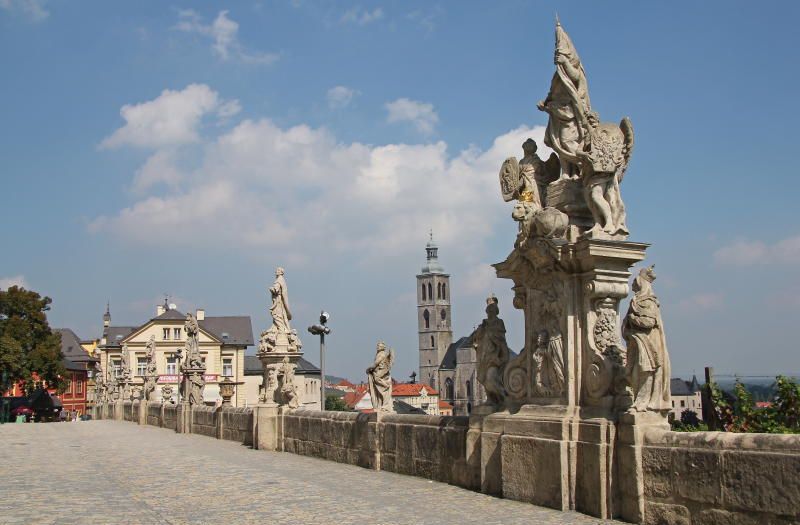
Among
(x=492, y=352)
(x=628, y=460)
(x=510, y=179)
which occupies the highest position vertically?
(x=510, y=179)

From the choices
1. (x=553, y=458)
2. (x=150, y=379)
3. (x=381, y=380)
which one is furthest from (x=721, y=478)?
(x=150, y=379)

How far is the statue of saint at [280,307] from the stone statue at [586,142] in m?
11.2

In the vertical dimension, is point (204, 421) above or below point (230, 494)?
below

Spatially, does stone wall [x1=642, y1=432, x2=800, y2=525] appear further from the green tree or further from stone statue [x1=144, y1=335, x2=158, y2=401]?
the green tree

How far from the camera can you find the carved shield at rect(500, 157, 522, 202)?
9.83 meters

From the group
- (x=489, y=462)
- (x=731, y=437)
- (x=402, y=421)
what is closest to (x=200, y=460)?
(x=402, y=421)

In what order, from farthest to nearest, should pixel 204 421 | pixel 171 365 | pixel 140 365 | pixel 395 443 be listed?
1. pixel 171 365
2. pixel 140 365
3. pixel 204 421
4. pixel 395 443

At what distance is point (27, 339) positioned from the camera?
49.1 meters

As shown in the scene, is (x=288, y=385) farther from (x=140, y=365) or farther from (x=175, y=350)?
(x=140, y=365)

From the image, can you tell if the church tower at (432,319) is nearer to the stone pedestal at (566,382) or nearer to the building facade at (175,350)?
the building facade at (175,350)

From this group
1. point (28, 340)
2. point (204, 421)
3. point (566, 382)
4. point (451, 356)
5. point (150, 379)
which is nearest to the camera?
point (566, 382)

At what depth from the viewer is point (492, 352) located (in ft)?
32.7

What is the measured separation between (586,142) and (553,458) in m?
3.29

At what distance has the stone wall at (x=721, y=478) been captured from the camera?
19.3ft
